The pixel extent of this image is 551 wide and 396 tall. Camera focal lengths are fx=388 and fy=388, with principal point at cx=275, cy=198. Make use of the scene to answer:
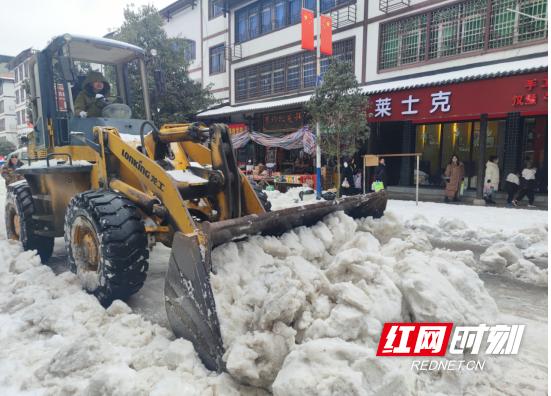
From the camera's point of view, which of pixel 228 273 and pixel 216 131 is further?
pixel 216 131

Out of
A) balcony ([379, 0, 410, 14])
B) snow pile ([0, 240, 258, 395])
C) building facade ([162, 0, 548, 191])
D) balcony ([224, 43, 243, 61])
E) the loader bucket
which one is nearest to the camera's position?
snow pile ([0, 240, 258, 395])

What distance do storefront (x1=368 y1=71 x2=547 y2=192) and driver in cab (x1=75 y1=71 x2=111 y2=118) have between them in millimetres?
9397

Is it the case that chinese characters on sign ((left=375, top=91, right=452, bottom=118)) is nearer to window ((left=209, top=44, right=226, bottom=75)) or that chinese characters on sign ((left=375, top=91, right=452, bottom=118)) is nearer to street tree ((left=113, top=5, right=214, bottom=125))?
street tree ((left=113, top=5, right=214, bottom=125))

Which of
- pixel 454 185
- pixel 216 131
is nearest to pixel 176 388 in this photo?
pixel 216 131

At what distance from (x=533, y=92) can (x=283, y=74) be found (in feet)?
34.7

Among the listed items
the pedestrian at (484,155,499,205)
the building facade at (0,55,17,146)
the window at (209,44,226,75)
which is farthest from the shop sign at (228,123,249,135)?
the building facade at (0,55,17,146)

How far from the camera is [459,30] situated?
12.3 meters

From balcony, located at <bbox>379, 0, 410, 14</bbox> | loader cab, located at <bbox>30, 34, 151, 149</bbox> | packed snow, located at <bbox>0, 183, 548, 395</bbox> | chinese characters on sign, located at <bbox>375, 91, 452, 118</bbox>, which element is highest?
balcony, located at <bbox>379, 0, 410, 14</bbox>

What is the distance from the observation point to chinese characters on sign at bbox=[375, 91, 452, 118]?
37.0 feet

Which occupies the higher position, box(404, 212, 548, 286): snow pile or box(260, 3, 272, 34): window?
box(260, 3, 272, 34): window

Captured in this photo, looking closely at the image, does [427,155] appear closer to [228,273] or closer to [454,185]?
[454,185]

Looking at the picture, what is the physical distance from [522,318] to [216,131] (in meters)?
3.31

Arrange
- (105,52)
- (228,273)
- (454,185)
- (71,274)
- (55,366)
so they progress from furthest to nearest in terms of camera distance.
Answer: (454,185) → (105,52) → (71,274) → (228,273) → (55,366)

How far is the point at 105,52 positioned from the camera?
5.51m
